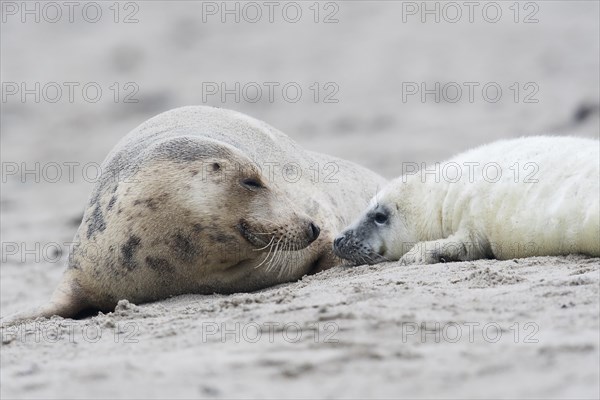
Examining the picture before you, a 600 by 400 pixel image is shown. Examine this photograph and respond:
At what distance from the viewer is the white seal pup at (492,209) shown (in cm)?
506

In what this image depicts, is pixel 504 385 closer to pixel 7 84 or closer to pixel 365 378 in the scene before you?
pixel 365 378

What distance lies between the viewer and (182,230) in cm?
550

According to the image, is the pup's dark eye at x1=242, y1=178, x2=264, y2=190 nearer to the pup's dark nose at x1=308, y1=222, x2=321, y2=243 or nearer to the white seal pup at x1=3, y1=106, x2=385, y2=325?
the white seal pup at x1=3, y1=106, x2=385, y2=325

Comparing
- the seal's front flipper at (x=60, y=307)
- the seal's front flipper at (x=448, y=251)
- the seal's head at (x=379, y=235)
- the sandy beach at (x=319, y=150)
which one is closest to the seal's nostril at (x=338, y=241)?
the seal's head at (x=379, y=235)

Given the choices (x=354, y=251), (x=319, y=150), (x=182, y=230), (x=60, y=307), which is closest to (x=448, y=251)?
(x=354, y=251)

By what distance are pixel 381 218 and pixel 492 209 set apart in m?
0.88

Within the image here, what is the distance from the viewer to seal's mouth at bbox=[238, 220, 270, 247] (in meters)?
5.60

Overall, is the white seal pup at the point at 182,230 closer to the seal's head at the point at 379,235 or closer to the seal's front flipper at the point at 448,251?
the seal's head at the point at 379,235

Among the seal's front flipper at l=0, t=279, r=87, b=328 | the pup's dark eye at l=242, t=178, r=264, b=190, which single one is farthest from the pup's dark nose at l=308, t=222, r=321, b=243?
the seal's front flipper at l=0, t=279, r=87, b=328

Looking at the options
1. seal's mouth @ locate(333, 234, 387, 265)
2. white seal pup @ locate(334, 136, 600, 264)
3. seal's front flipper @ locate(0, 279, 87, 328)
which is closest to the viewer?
white seal pup @ locate(334, 136, 600, 264)

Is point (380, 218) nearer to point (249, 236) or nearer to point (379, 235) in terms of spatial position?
point (379, 235)

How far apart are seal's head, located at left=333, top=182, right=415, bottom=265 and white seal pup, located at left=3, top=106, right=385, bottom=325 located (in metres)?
0.19

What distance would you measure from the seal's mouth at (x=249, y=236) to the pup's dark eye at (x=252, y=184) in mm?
215

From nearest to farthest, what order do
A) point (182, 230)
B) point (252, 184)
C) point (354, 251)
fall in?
point (182, 230) → point (252, 184) → point (354, 251)
